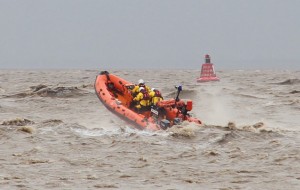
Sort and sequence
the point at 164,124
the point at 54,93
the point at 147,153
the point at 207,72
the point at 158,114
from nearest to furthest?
the point at 147,153
the point at 164,124
the point at 158,114
the point at 54,93
the point at 207,72

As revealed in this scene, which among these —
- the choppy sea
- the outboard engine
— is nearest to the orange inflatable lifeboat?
the outboard engine

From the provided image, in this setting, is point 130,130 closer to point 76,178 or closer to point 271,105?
point 76,178

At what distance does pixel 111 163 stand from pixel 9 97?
51.8 feet

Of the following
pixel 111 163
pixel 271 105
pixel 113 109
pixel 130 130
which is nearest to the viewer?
pixel 111 163

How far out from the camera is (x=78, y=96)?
2686cm

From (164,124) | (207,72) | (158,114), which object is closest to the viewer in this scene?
(164,124)

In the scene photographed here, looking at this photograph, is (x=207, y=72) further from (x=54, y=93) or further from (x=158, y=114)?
(x=158, y=114)

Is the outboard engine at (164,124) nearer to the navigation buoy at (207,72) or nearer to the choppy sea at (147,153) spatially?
the choppy sea at (147,153)

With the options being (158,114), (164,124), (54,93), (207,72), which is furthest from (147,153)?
(207,72)

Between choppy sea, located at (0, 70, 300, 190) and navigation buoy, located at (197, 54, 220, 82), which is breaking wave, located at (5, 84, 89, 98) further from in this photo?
navigation buoy, located at (197, 54, 220, 82)

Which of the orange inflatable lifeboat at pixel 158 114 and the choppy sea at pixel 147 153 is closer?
the choppy sea at pixel 147 153

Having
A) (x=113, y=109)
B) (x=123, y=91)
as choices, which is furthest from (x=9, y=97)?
(x=113, y=109)

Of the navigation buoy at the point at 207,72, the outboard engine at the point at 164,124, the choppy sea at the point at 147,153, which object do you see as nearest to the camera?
the choppy sea at the point at 147,153

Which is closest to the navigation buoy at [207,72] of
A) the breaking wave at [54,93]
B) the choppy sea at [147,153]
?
the breaking wave at [54,93]
